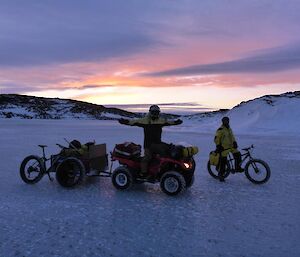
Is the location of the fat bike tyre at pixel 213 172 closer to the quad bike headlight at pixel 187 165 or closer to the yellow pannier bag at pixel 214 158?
the yellow pannier bag at pixel 214 158

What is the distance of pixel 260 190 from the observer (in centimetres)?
953

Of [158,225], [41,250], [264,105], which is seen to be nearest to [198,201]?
[158,225]

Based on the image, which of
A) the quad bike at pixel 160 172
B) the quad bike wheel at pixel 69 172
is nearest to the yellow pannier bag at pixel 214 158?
the quad bike at pixel 160 172

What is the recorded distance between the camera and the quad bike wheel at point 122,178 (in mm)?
9219

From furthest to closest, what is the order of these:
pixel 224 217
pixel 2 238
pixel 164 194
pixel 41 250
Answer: pixel 164 194, pixel 224 217, pixel 2 238, pixel 41 250

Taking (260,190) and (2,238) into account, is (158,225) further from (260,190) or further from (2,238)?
(260,190)

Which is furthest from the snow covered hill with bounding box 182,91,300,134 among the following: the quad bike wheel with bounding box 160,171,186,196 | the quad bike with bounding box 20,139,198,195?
the quad bike wheel with bounding box 160,171,186,196

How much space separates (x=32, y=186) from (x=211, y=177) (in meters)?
4.48

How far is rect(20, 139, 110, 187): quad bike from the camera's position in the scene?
962 cm

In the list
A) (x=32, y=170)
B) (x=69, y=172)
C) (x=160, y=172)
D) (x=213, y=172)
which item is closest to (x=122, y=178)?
(x=160, y=172)

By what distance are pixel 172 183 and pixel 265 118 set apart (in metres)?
38.2

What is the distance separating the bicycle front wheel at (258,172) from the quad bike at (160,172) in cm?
201

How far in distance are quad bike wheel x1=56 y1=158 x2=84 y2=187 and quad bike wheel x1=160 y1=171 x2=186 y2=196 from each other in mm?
1968

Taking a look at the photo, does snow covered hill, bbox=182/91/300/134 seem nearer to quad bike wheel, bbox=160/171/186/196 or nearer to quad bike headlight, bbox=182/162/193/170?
quad bike headlight, bbox=182/162/193/170
